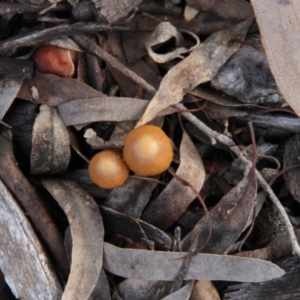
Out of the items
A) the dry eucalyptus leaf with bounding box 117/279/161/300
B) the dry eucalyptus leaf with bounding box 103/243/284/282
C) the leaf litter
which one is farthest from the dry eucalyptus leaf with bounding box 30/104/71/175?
the dry eucalyptus leaf with bounding box 117/279/161/300

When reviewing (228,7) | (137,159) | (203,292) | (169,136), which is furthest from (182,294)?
(228,7)

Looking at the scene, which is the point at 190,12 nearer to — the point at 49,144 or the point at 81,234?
the point at 49,144

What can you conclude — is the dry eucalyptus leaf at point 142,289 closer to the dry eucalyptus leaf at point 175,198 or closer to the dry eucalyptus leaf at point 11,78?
the dry eucalyptus leaf at point 175,198

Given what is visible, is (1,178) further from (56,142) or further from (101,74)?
(101,74)

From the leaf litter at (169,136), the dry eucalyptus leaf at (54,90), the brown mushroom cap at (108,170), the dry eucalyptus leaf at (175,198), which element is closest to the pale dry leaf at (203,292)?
the leaf litter at (169,136)

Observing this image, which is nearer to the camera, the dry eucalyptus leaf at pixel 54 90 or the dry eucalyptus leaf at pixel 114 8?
the dry eucalyptus leaf at pixel 114 8

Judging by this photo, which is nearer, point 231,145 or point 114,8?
point 114,8
